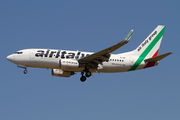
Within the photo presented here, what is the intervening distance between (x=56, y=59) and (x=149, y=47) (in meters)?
14.1

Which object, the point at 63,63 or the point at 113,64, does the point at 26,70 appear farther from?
the point at 113,64

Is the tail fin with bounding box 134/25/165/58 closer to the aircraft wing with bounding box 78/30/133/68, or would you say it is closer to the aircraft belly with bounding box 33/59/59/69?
the aircraft wing with bounding box 78/30/133/68

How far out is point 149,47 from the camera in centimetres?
4791

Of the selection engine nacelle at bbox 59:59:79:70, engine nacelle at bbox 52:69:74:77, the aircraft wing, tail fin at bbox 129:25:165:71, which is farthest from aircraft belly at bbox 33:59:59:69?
tail fin at bbox 129:25:165:71

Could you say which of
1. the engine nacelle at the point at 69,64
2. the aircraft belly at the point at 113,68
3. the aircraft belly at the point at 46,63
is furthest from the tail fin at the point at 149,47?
the aircraft belly at the point at 46,63

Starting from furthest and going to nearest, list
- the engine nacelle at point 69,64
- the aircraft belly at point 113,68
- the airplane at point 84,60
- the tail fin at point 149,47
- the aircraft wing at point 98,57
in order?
the tail fin at point 149,47 < the aircraft belly at point 113,68 < the airplane at point 84,60 < the engine nacelle at point 69,64 < the aircraft wing at point 98,57

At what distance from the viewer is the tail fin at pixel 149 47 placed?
46625 millimetres

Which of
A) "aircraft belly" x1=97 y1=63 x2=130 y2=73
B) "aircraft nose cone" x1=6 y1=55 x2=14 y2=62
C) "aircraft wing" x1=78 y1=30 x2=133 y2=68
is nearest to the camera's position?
"aircraft wing" x1=78 y1=30 x2=133 y2=68

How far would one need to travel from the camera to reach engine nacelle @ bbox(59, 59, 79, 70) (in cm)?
4209

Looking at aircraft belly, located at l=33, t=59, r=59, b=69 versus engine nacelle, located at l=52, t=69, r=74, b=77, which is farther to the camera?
engine nacelle, located at l=52, t=69, r=74, b=77

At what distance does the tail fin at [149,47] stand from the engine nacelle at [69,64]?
798 cm

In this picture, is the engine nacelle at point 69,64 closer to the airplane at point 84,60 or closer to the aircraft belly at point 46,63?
the airplane at point 84,60

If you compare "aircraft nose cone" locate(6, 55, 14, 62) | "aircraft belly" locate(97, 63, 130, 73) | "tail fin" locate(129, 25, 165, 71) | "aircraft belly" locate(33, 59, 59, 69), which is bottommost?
"aircraft belly" locate(97, 63, 130, 73)

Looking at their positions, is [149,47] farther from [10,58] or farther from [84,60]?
[10,58]
